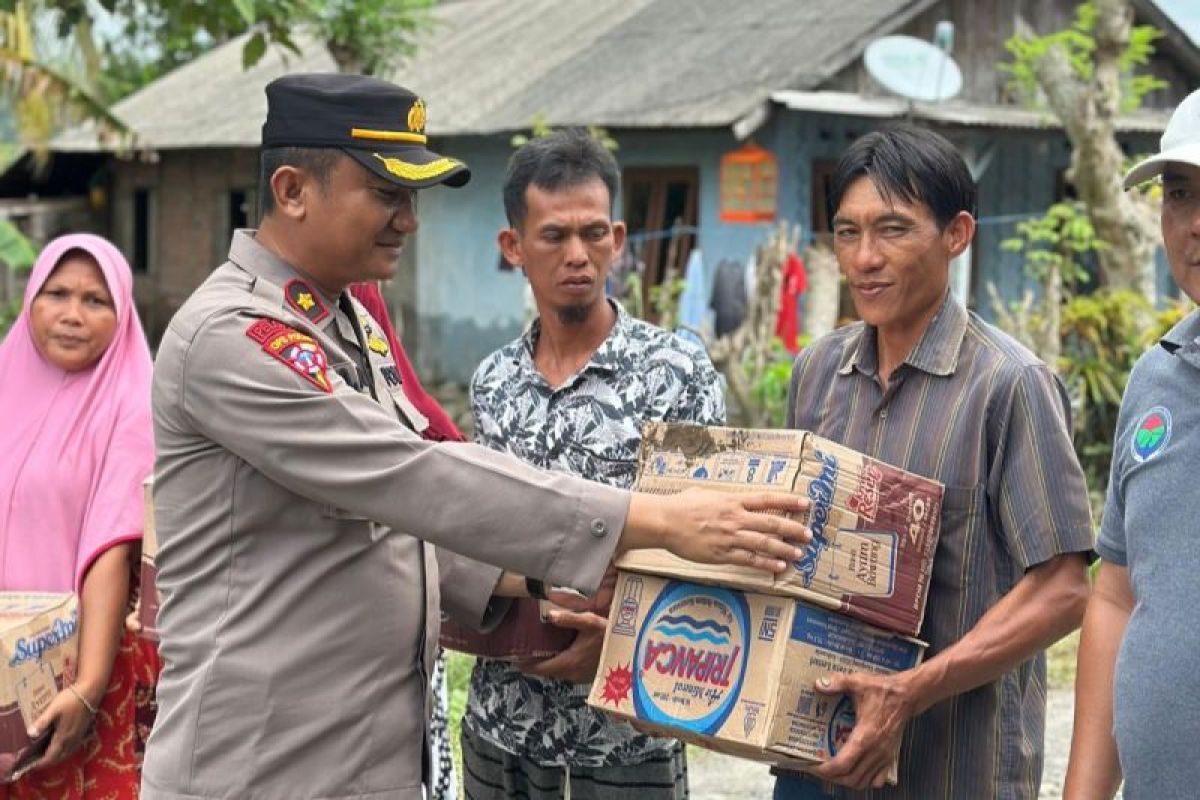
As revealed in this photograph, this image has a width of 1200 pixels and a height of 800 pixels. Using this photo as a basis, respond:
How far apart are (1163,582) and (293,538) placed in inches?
53.8

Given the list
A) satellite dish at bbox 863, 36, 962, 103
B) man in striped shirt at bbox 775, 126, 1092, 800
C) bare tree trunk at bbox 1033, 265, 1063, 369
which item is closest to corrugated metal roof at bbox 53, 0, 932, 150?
satellite dish at bbox 863, 36, 962, 103

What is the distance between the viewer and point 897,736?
110 inches

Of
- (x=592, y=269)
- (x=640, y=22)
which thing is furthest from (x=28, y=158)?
(x=592, y=269)

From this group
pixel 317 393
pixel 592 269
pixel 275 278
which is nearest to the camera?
pixel 317 393

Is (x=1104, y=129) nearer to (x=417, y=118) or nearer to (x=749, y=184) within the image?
(x=749, y=184)

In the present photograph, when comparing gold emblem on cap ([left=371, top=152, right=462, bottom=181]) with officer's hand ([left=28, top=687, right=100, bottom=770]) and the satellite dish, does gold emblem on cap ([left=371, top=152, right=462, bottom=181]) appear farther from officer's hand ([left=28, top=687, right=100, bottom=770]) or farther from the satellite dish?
the satellite dish

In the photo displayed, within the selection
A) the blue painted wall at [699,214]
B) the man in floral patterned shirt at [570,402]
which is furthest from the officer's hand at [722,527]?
the blue painted wall at [699,214]

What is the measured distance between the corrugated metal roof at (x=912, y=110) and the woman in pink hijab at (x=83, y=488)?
31.8 feet

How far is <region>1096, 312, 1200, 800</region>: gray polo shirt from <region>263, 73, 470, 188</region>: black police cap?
123 cm

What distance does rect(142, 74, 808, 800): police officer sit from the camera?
2625 mm

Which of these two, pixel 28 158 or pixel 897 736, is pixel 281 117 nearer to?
pixel 897 736

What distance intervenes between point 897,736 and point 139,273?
22.5m

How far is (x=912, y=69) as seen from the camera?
40.8 ft

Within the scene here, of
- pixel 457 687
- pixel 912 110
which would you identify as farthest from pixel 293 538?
pixel 912 110
